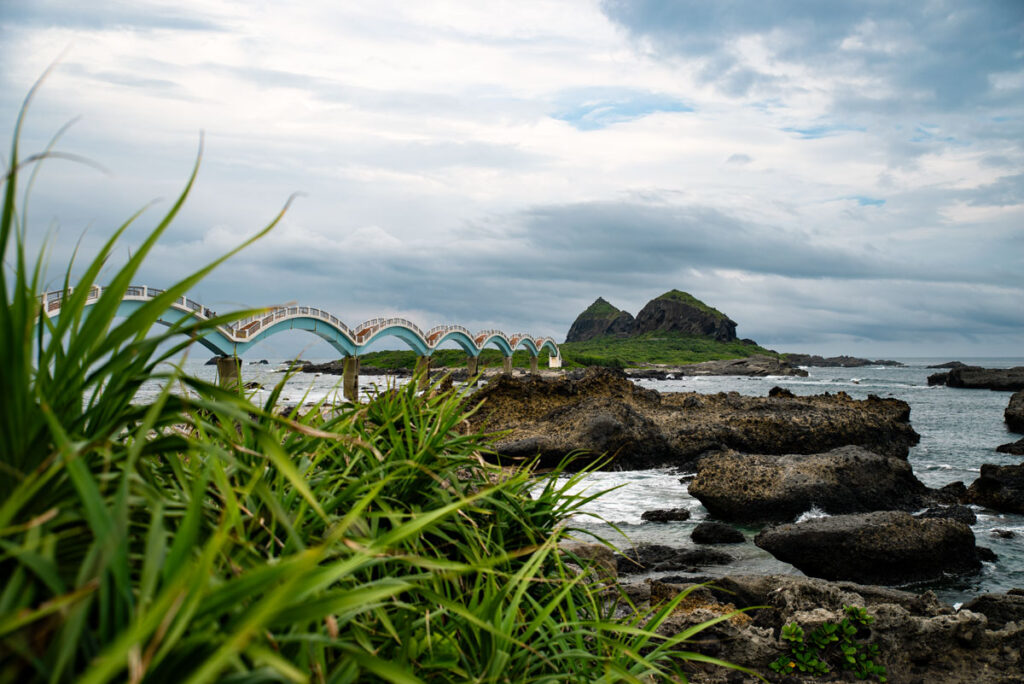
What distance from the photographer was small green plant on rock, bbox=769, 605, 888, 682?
620 cm

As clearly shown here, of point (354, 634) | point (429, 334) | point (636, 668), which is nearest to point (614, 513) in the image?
point (636, 668)

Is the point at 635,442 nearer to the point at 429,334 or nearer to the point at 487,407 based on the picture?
the point at 487,407

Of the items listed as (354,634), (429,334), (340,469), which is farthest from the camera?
(429,334)

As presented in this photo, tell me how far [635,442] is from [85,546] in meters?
21.1

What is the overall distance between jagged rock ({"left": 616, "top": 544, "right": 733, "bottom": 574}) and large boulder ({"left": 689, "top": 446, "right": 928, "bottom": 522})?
9.66 ft

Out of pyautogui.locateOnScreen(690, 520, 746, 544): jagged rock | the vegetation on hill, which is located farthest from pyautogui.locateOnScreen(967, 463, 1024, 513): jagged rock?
the vegetation on hill

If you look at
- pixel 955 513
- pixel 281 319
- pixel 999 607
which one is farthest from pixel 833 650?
pixel 281 319

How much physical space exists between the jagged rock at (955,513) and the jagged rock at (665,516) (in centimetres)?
556

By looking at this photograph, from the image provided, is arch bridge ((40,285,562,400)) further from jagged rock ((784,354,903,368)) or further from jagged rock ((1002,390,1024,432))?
jagged rock ((784,354,903,368))

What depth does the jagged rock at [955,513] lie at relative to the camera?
15.9 m

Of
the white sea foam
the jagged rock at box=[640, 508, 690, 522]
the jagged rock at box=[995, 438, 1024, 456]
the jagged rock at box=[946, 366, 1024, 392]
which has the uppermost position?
the jagged rock at box=[946, 366, 1024, 392]

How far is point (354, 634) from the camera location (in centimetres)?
233

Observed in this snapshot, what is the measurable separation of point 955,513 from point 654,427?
8.98m

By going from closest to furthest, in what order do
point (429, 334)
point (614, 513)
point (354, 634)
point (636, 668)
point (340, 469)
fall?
point (354, 634), point (636, 668), point (340, 469), point (614, 513), point (429, 334)
